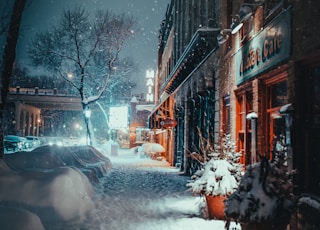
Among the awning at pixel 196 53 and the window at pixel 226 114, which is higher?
the awning at pixel 196 53

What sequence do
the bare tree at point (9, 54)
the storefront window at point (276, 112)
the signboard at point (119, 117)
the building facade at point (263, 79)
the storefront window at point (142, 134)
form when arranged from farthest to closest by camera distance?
the storefront window at point (142, 134) < the signboard at point (119, 117) < the bare tree at point (9, 54) < the storefront window at point (276, 112) < the building facade at point (263, 79)

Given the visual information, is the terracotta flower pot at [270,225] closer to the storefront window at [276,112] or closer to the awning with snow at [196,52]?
the storefront window at [276,112]

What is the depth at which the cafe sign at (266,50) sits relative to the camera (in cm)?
648

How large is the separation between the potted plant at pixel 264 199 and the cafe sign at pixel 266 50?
8.13ft

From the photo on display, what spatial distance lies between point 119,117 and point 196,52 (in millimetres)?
26556

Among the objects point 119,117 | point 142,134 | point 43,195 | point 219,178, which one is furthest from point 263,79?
point 142,134

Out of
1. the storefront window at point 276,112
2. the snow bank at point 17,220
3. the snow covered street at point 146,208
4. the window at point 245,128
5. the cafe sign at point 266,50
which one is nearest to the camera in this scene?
the snow bank at point 17,220

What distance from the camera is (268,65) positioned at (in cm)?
741

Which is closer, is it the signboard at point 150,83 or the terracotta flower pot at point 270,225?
the terracotta flower pot at point 270,225

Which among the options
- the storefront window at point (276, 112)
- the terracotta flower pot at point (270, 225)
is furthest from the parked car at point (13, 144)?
the terracotta flower pot at point (270, 225)

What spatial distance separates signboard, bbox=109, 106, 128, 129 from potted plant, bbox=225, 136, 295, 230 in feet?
117

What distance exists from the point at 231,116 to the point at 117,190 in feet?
15.7

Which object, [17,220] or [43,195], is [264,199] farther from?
[43,195]

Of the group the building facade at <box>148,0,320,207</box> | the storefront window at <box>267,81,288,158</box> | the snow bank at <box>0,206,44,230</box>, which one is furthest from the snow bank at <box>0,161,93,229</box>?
the storefront window at <box>267,81,288,158</box>
